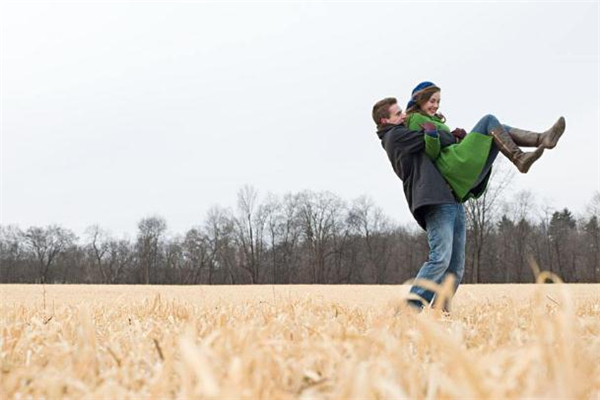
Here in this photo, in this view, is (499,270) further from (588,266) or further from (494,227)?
(588,266)

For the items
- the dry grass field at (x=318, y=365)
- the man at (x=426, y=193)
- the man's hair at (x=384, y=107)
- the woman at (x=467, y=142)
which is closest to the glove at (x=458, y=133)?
the woman at (x=467, y=142)

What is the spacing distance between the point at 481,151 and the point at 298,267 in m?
63.2

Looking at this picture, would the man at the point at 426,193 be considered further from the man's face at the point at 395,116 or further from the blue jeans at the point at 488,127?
the blue jeans at the point at 488,127

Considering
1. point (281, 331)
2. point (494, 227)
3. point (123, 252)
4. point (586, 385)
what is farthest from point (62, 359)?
point (123, 252)

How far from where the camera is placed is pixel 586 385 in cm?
123

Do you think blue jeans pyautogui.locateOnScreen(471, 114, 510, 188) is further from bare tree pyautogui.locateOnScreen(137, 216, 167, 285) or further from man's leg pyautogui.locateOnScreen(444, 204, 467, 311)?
bare tree pyautogui.locateOnScreen(137, 216, 167, 285)

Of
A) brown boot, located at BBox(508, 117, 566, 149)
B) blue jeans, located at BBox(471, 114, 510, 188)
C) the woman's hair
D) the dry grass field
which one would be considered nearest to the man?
the woman's hair

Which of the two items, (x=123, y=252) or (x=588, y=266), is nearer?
(x=588, y=266)

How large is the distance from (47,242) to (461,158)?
7768cm

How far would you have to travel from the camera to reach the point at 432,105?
495cm

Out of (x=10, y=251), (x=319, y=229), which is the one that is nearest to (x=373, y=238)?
(x=319, y=229)

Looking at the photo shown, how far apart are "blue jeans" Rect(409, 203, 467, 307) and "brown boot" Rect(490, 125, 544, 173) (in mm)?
645

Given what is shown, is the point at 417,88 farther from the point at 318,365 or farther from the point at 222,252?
the point at 222,252

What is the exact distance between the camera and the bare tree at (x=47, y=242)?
71.9 m
